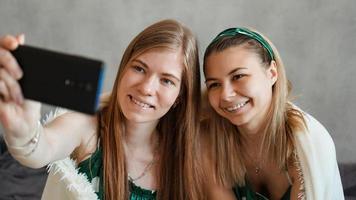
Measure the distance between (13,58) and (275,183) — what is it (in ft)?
2.94

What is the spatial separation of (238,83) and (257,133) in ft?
0.64

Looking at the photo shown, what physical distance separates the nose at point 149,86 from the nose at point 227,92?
0.55ft

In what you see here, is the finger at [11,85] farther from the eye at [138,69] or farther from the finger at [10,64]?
the eye at [138,69]

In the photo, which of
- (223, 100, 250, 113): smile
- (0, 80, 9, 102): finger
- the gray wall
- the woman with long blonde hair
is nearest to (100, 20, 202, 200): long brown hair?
the woman with long blonde hair

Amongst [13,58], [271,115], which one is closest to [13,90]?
[13,58]

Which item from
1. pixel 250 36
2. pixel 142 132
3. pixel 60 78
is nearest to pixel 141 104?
pixel 142 132

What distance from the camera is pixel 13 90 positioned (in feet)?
2.05

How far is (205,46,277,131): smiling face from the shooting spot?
1.13 m

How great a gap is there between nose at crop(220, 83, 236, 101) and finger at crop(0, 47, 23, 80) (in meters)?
0.60

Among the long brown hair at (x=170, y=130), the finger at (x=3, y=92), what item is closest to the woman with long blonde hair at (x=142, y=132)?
the long brown hair at (x=170, y=130)

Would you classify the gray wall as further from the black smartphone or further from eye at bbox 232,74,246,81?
the black smartphone

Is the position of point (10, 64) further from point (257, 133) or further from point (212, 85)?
point (257, 133)

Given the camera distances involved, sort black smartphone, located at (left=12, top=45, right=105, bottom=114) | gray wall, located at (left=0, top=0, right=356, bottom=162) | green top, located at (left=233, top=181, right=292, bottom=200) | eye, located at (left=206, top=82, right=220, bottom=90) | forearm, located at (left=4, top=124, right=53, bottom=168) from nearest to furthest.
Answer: black smartphone, located at (left=12, top=45, right=105, bottom=114) → forearm, located at (left=4, top=124, right=53, bottom=168) → eye, located at (left=206, top=82, right=220, bottom=90) → green top, located at (left=233, top=181, right=292, bottom=200) → gray wall, located at (left=0, top=0, right=356, bottom=162)

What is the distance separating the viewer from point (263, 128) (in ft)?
4.09
